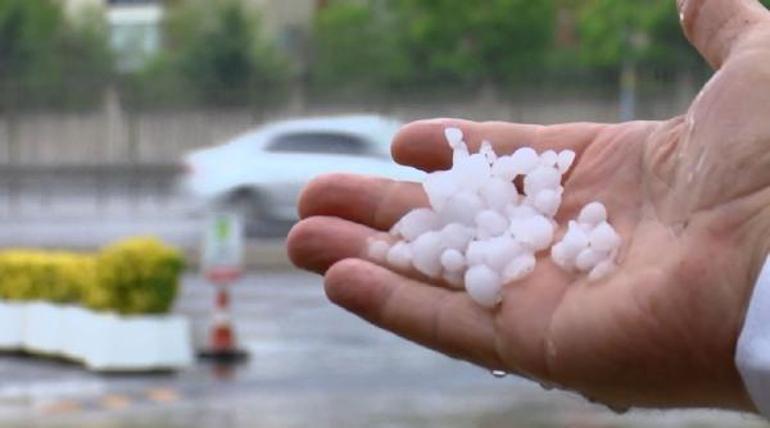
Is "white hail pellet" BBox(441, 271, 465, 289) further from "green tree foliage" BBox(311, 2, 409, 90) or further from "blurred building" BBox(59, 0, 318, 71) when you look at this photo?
"blurred building" BBox(59, 0, 318, 71)

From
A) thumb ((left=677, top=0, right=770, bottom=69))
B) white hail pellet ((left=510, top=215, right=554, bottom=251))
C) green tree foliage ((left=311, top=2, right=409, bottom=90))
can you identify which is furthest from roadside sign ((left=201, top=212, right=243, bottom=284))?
green tree foliage ((left=311, top=2, right=409, bottom=90))

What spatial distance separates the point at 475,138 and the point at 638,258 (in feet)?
1.33

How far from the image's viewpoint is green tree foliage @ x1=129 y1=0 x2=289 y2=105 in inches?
1507

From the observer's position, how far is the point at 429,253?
213 cm

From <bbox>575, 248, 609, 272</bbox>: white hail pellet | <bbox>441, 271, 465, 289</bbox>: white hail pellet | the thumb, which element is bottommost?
<bbox>441, 271, 465, 289</bbox>: white hail pellet

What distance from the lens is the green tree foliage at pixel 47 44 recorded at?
41.6m

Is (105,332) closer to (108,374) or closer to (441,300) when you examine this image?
(108,374)

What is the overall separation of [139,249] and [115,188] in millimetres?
23318

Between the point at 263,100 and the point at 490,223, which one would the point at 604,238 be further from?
the point at 263,100

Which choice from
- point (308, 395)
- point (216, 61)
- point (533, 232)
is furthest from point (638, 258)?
point (216, 61)

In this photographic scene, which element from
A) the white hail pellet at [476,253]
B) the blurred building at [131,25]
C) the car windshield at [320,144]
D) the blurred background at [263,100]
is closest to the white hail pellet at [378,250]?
the white hail pellet at [476,253]

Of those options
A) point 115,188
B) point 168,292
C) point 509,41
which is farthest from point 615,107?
point 168,292

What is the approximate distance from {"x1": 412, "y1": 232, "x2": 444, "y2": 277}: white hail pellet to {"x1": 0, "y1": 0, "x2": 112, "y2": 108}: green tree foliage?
128 ft

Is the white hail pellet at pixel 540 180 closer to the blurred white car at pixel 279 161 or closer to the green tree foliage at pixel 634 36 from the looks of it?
the blurred white car at pixel 279 161
